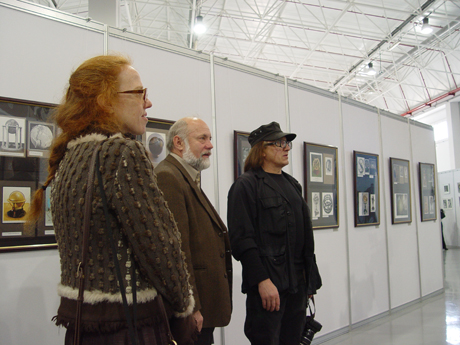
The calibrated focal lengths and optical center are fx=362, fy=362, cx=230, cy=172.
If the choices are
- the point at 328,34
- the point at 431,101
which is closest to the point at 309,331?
the point at 328,34

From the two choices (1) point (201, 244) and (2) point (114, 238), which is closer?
(2) point (114, 238)

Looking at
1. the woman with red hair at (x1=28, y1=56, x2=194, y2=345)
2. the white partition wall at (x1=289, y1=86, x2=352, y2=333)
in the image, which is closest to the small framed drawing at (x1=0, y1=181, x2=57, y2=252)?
the woman with red hair at (x1=28, y1=56, x2=194, y2=345)

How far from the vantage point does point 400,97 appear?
53.8 feet

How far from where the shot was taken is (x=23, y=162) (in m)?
2.11

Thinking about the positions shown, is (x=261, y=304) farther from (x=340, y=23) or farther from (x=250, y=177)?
(x=340, y=23)

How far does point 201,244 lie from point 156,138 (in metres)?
1.19

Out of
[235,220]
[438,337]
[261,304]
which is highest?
[235,220]

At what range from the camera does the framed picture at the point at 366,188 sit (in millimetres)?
4535

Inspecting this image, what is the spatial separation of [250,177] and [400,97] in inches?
642

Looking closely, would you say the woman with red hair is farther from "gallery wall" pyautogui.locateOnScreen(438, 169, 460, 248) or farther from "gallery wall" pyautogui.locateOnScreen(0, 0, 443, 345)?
"gallery wall" pyautogui.locateOnScreen(438, 169, 460, 248)

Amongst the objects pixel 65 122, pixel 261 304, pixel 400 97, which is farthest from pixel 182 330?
pixel 400 97

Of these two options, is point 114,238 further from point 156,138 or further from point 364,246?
point 364,246

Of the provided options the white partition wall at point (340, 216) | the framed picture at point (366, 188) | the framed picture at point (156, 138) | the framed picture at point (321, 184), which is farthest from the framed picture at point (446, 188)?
the framed picture at point (156, 138)

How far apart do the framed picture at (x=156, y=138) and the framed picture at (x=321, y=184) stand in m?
1.75
